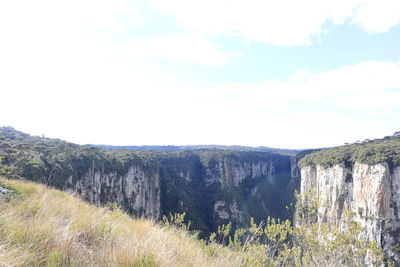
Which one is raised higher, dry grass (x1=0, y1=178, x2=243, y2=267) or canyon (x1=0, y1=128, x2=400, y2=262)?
dry grass (x1=0, y1=178, x2=243, y2=267)

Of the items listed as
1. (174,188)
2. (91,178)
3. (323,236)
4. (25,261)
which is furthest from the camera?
(174,188)

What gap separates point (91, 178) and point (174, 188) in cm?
4072

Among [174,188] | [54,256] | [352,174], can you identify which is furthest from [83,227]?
[174,188]

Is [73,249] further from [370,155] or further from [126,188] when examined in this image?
[126,188]

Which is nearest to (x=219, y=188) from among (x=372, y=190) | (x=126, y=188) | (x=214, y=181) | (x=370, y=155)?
(x=214, y=181)

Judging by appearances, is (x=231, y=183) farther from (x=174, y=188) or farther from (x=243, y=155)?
(x=174, y=188)

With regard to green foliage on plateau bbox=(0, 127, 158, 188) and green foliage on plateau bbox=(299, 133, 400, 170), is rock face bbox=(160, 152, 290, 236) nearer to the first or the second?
green foliage on plateau bbox=(0, 127, 158, 188)

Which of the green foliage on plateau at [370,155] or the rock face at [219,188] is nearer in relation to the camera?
the green foliage on plateau at [370,155]

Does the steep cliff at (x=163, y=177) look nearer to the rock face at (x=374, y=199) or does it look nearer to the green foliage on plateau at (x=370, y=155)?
the rock face at (x=374, y=199)

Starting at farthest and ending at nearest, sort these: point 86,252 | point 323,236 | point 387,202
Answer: point 387,202 < point 323,236 < point 86,252

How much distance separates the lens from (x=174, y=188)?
8306 cm

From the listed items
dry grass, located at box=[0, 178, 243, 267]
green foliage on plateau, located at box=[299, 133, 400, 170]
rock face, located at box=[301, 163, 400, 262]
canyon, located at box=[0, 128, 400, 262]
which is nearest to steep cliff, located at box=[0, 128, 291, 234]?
canyon, located at box=[0, 128, 400, 262]

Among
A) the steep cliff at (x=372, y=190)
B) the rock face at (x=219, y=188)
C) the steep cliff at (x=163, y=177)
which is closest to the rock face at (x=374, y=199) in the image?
the steep cliff at (x=372, y=190)

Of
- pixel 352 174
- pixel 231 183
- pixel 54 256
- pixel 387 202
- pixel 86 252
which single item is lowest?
→ pixel 231 183
